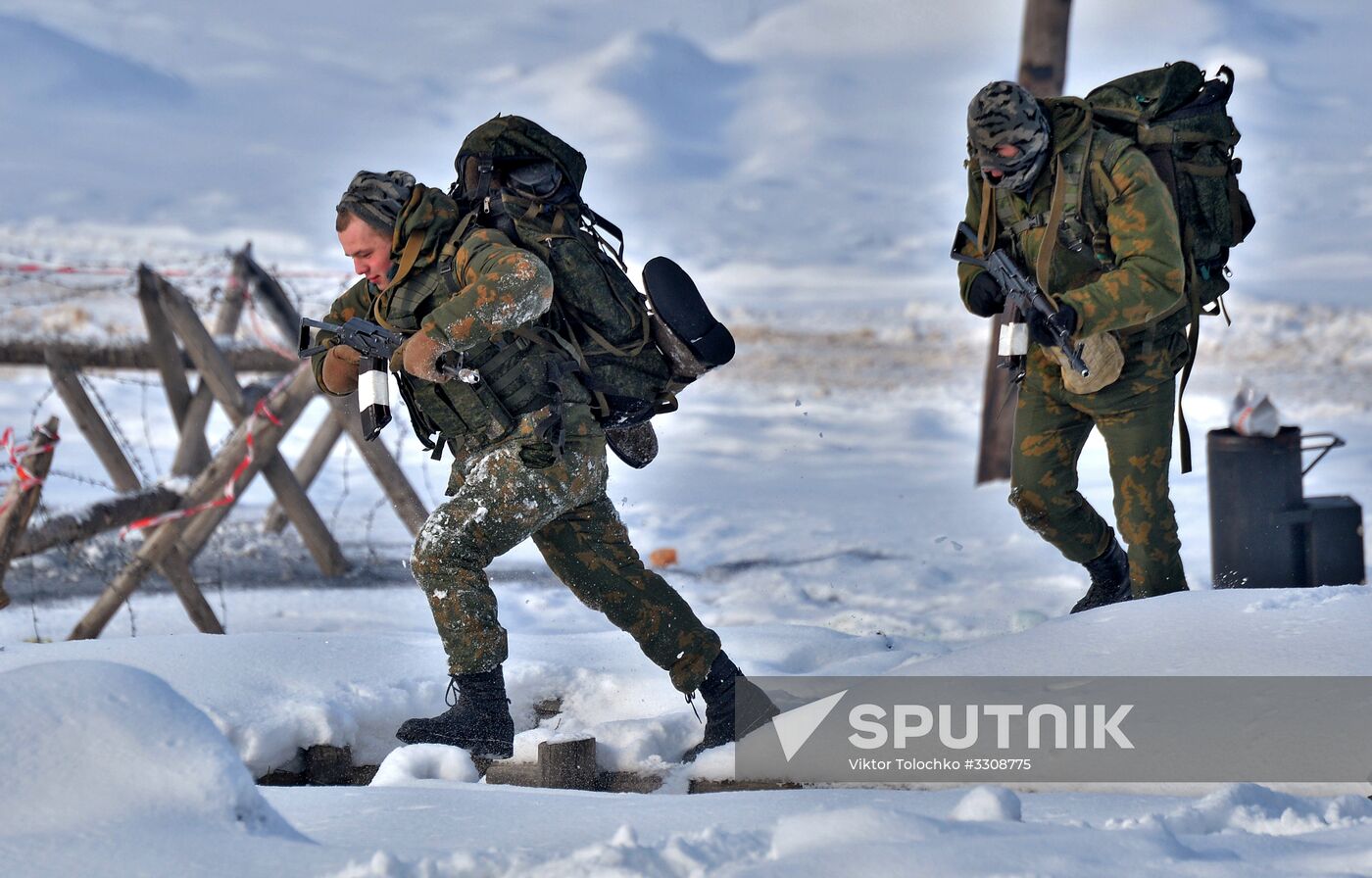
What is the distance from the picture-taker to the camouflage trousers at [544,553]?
11.7 feet

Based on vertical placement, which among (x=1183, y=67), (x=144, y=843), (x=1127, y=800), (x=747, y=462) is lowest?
(x=144, y=843)

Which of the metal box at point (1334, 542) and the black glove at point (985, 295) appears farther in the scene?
the metal box at point (1334, 542)

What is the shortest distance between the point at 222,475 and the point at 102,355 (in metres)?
1.41

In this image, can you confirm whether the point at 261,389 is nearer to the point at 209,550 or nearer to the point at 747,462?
the point at 209,550

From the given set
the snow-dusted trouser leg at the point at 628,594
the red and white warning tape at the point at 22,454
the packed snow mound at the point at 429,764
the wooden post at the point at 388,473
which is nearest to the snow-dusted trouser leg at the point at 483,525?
the snow-dusted trouser leg at the point at 628,594

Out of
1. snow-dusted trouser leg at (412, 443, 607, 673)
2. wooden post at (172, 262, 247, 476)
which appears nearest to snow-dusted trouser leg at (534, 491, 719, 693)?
snow-dusted trouser leg at (412, 443, 607, 673)

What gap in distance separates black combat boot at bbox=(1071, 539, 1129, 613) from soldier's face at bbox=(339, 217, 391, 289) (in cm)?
269

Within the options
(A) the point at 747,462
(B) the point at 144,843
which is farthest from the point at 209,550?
(B) the point at 144,843

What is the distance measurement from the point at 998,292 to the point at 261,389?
4696mm

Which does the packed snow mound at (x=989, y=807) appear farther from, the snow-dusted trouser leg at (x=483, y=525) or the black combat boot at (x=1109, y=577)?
the black combat boot at (x=1109, y=577)

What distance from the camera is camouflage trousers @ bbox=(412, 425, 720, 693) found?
3.56 metres

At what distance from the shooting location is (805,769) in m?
3.43

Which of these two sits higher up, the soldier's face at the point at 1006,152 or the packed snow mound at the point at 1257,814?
the soldier's face at the point at 1006,152

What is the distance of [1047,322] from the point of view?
13.3 ft
